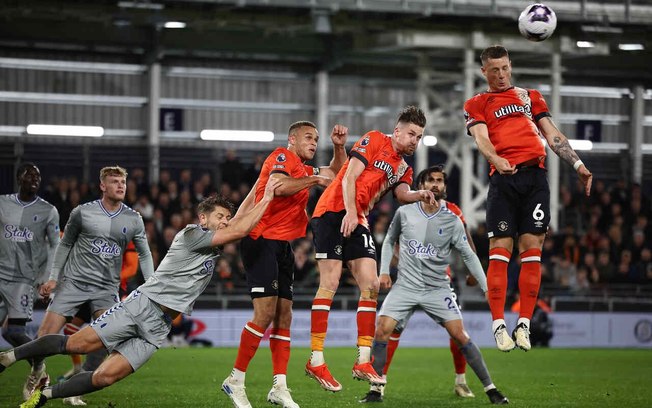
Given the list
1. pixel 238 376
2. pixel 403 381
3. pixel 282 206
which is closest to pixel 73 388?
pixel 238 376

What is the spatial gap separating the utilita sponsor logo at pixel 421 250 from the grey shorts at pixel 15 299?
14.7ft

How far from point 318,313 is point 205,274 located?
1.33 meters

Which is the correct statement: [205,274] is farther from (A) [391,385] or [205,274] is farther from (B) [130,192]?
(B) [130,192]

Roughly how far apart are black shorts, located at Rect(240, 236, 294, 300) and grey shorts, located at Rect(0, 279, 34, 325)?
10.9ft

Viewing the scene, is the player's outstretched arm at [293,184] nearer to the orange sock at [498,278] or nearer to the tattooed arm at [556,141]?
the orange sock at [498,278]

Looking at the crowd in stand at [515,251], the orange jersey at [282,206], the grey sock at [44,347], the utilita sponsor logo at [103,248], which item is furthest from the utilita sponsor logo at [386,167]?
the crowd in stand at [515,251]

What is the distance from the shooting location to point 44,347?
9273mm

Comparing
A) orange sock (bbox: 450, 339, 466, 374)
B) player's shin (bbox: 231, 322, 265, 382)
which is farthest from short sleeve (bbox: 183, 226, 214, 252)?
orange sock (bbox: 450, 339, 466, 374)

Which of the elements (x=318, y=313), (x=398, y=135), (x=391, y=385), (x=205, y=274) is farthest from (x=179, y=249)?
(x=391, y=385)

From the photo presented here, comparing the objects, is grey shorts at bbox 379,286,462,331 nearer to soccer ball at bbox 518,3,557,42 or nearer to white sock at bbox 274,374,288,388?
white sock at bbox 274,374,288,388

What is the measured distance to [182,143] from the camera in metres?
30.1

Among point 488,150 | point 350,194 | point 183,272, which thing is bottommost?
point 183,272

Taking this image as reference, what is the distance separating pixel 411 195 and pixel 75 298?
149 inches

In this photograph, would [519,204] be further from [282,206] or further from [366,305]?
[282,206]
